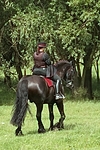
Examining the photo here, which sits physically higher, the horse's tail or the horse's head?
the horse's head

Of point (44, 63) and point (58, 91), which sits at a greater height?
point (44, 63)

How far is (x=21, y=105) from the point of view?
1143cm

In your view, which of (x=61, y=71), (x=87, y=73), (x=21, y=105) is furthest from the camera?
(x=87, y=73)

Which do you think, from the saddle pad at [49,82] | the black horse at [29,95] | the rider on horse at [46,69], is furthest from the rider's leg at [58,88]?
the saddle pad at [49,82]

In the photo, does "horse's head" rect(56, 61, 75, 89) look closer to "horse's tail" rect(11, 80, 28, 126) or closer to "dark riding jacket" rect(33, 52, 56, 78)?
"dark riding jacket" rect(33, 52, 56, 78)

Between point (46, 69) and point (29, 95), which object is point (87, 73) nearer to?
point (46, 69)

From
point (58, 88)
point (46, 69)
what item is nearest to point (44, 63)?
point (46, 69)

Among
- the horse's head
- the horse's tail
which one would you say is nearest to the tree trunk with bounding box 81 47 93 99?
the horse's head

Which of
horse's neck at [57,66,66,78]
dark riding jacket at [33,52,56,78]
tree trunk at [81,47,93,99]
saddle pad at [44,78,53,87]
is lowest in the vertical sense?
tree trunk at [81,47,93,99]

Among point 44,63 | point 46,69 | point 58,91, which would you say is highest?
point 44,63

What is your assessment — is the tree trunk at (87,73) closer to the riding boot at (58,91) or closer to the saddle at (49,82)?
the riding boot at (58,91)

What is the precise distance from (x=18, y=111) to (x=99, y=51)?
11731mm

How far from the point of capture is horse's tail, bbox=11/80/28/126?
447 inches

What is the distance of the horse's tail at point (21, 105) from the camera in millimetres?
11344
